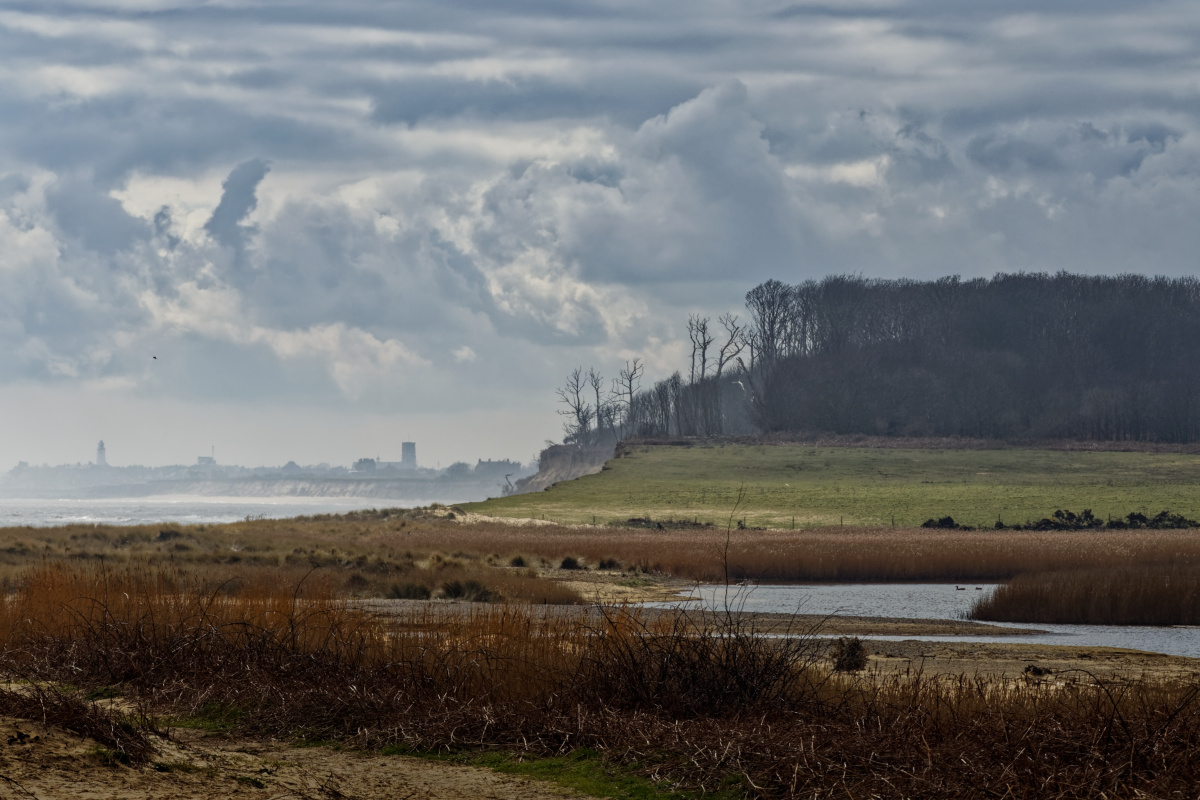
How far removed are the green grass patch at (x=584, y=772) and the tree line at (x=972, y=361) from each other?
362ft

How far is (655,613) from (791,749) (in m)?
17.5

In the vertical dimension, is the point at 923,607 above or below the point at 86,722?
below

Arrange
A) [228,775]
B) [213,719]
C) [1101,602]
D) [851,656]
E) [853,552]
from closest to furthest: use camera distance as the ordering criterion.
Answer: [228,775]
[213,719]
[851,656]
[1101,602]
[853,552]

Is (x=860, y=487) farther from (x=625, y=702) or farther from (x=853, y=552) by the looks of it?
(x=625, y=702)

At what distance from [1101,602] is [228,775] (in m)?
26.1

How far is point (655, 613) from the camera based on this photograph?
26234mm

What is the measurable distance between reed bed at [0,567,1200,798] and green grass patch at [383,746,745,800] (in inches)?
4.4

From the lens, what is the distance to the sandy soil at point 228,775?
7.24 meters

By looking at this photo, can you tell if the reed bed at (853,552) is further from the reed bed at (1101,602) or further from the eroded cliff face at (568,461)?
the eroded cliff face at (568,461)

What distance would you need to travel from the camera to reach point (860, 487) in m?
80.8

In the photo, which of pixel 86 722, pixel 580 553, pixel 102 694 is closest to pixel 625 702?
pixel 86 722

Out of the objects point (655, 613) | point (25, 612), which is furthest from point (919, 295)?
point (25, 612)

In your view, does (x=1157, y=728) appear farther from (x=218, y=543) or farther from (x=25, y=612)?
(x=218, y=543)

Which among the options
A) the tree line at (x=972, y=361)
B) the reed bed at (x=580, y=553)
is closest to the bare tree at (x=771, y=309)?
the tree line at (x=972, y=361)
